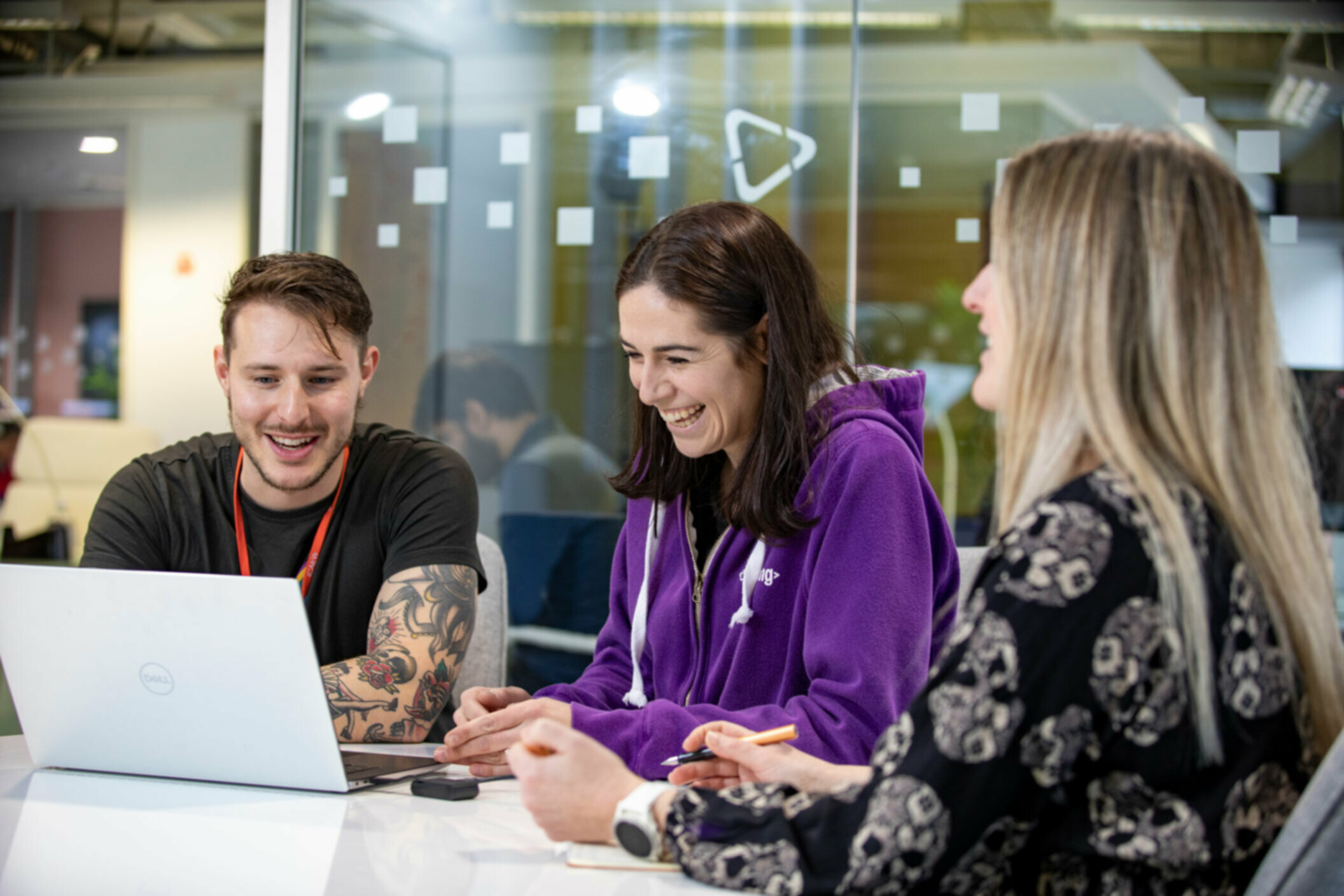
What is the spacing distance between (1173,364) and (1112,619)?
23cm

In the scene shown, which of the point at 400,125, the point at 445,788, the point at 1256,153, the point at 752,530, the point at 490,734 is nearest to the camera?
the point at 445,788

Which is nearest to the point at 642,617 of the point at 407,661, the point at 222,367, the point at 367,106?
the point at 407,661

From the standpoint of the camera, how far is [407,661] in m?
1.80

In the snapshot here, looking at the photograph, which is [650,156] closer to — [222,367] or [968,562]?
[222,367]

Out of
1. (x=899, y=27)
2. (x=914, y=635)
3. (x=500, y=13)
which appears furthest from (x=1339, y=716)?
(x=899, y=27)

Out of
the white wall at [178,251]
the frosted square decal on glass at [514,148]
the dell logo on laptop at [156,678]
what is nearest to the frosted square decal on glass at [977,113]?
the frosted square decal on glass at [514,148]

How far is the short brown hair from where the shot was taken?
1999 millimetres

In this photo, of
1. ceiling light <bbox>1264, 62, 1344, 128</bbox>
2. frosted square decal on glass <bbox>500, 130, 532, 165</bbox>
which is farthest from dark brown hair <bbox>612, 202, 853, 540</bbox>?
ceiling light <bbox>1264, 62, 1344, 128</bbox>

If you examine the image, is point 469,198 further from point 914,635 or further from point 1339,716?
point 1339,716

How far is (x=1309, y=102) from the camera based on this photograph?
368 centimetres

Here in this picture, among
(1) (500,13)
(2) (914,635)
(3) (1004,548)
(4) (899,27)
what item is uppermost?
(4) (899,27)

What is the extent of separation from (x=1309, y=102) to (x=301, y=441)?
11.0ft

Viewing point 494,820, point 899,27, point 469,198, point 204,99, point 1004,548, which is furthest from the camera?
point 204,99

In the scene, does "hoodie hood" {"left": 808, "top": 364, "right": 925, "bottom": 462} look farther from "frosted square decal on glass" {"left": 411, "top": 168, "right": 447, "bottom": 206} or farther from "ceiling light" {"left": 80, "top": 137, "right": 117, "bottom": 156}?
"ceiling light" {"left": 80, "top": 137, "right": 117, "bottom": 156}
